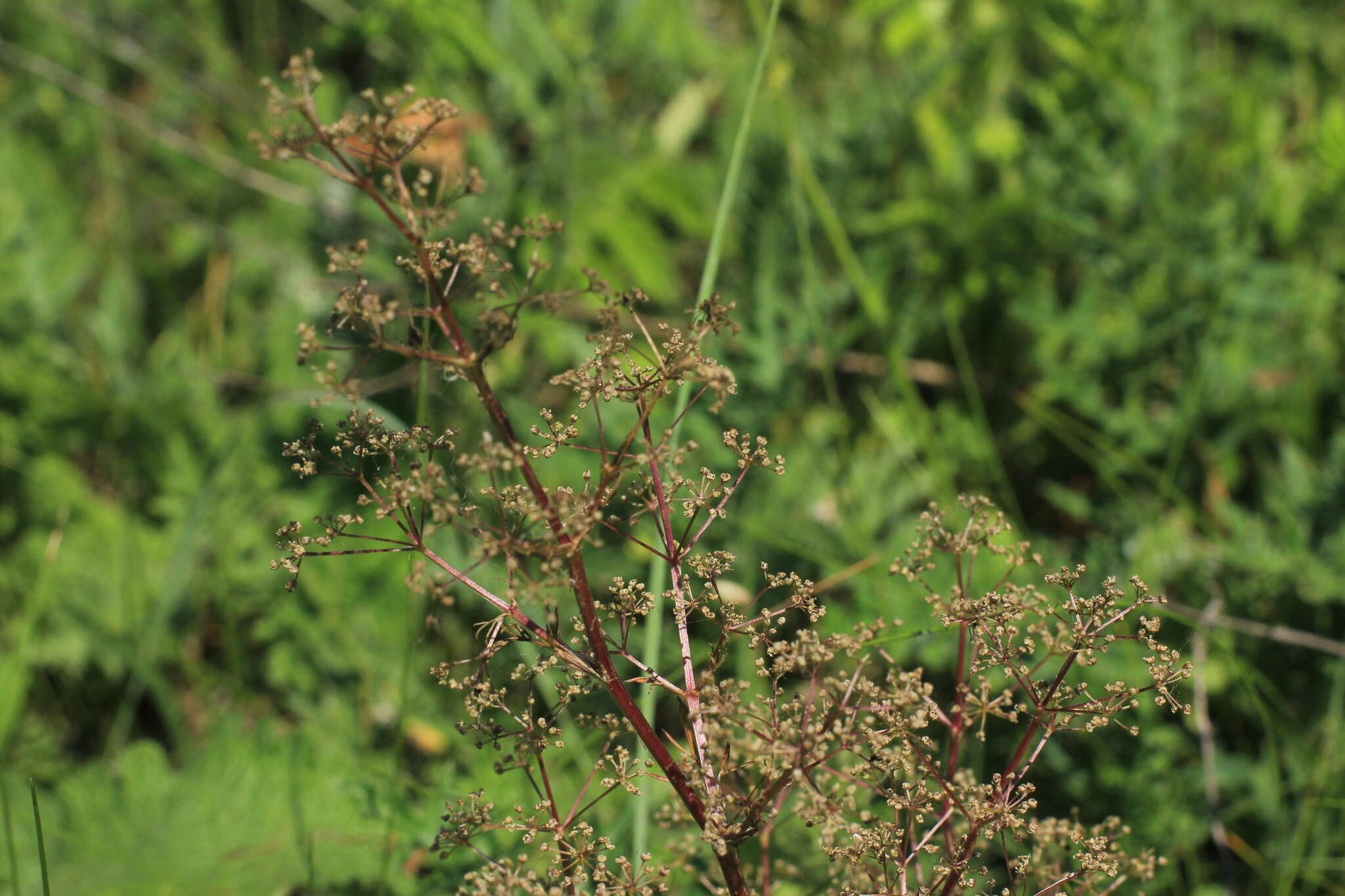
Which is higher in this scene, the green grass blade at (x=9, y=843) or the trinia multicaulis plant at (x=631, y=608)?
the trinia multicaulis plant at (x=631, y=608)

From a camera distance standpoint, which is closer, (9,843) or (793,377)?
(9,843)

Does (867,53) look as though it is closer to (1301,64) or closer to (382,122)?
(1301,64)

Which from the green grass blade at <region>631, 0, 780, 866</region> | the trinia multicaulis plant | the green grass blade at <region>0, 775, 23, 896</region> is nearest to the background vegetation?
the green grass blade at <region>0, 775, 23, 896</region>

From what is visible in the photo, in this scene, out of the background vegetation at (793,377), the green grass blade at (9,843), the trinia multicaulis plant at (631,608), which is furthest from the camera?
the background vegetation at (793,377)

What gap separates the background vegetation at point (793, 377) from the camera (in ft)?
8.54

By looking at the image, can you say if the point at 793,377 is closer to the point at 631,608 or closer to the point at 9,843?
the point at 631,608

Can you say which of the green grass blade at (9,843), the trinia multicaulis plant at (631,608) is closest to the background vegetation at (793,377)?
the green grass blade at (9,843)

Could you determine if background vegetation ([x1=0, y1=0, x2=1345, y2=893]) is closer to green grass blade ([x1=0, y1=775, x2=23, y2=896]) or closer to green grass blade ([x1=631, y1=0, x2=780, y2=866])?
green grass blade ([x1=0, y1=775, x2=23, y2=896])

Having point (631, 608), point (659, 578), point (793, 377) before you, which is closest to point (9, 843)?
point (659, 578)

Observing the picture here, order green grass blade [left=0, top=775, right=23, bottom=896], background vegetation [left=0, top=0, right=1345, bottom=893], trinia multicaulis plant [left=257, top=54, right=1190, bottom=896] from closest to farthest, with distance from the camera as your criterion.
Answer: trinia multicaulis plant [left=257, top=54, right=1190, bottom=896] → green grass blade [left=0, top=775, right=23, bottom=896] → background vegetation [left=0, top=0, right=1345, bottom=893]

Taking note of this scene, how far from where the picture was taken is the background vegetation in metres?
2.60

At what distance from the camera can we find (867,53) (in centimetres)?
459

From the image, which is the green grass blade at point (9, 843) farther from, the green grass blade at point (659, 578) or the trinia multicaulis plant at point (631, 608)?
the green grass blade at point (659, 578)

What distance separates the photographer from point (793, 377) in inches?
133
